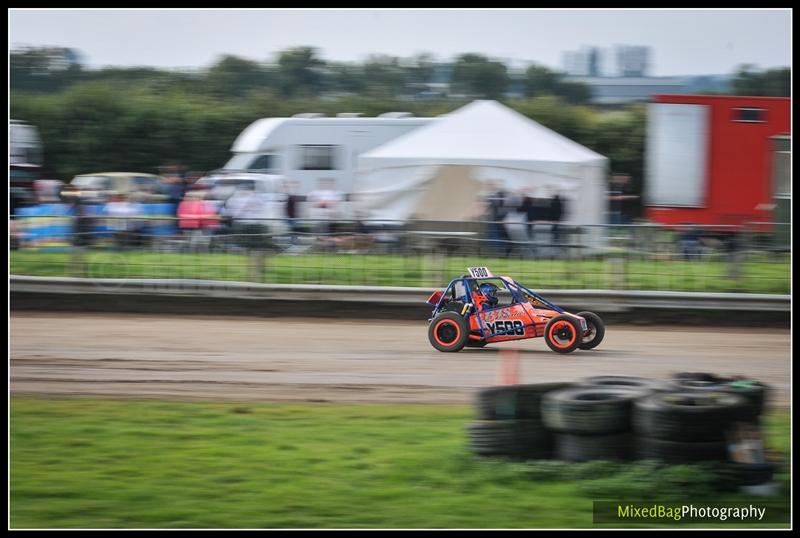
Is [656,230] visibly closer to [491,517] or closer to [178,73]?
[491,517]

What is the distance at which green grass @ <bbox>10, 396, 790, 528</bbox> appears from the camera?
6152mm

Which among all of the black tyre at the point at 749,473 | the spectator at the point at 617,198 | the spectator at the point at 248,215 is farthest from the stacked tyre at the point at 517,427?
the spectator at the point at 617,198

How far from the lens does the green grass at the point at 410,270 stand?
44.5 feet

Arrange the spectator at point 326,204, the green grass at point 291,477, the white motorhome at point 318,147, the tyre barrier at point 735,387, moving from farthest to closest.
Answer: the white motorhome at point 318,147 < the spectator at point 326,204 < the tyre barrier at point 735,387 < the green grass at point 291,477

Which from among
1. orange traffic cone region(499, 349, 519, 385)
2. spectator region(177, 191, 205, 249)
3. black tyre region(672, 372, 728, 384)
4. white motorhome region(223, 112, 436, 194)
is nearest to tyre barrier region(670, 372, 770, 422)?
black tyre region(672, 372, 728, 384)

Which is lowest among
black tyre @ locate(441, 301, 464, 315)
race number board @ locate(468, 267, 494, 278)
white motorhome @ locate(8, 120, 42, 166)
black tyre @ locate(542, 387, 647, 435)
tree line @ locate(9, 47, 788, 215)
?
black tyre @ locate(542, 387, 647, 435)

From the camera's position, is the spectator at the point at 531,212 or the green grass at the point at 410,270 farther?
the spectator at the point at 531,212

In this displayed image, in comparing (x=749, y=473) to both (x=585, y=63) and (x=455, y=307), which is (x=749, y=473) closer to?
(x=455, y=307)

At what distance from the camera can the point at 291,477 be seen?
6785 mm

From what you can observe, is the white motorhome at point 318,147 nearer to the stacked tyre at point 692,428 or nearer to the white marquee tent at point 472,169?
the white marquee tent at point 472,169

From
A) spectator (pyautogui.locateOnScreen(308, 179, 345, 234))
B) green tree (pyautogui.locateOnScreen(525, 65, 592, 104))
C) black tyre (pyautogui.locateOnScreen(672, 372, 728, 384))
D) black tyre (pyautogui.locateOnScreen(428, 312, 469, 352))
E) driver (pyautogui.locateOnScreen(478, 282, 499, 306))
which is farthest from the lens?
green tree (pyautogui.locateOnScreen(525, 65, 592, 104))

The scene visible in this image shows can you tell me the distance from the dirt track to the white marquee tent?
4353mm

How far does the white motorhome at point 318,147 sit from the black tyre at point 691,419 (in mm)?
14722

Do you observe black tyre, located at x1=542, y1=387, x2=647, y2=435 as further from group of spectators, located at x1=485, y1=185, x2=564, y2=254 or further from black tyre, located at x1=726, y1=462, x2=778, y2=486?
group of spectators, located at x1=485, y1=185, x2=564, y2=254
